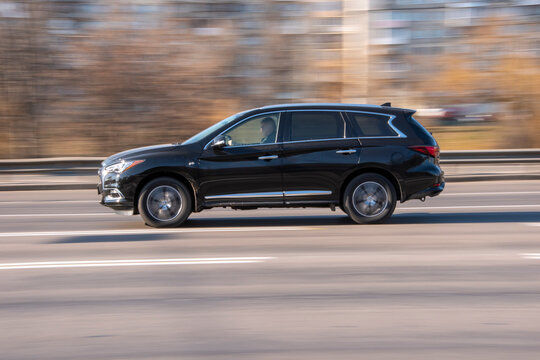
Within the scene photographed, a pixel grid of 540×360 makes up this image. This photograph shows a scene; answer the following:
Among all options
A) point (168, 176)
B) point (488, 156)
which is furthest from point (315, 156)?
point (488, 156)

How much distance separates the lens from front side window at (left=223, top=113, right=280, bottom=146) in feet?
31.6

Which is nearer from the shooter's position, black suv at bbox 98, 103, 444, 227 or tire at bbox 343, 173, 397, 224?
black suv at bbox 98, 103, 444, 227

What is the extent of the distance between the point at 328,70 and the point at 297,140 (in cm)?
1841

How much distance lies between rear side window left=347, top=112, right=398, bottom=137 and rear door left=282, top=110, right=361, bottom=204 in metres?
0.14

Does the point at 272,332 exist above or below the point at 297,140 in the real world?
below

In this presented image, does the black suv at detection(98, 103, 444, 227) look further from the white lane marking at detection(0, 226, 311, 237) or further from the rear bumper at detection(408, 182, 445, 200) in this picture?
the white lane marking at detection(0, 226, 311, 237)

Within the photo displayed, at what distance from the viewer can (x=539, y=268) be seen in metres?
6.93

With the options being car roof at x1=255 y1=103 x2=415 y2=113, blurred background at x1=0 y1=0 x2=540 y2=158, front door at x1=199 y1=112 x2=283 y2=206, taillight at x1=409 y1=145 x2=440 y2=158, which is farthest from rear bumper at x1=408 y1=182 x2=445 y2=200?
blurred background at x1=0 y1=0 x2=540 y2=158

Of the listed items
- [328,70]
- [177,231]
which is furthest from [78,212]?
[328,70]

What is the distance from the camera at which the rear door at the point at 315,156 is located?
960 cm

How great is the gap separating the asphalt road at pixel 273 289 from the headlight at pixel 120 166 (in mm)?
788

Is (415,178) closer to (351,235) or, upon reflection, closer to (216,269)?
(351,235)

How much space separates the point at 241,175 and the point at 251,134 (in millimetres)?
569

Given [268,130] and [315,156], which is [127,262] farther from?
[315,156]
